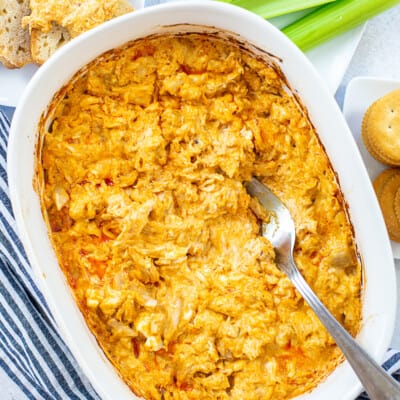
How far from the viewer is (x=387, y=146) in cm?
240

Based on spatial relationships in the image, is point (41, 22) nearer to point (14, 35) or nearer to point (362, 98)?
point (14, 35)

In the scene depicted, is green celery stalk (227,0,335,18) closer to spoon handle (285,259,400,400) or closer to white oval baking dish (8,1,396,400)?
white oval baking dish (8,1,396,400)

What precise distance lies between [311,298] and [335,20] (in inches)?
37.7

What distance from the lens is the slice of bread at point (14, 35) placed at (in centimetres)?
251

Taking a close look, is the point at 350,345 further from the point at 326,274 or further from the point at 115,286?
the point at 115,286

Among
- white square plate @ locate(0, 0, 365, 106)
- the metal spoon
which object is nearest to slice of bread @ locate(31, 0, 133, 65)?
white square plate @ locate(0, 0, 365, 106)

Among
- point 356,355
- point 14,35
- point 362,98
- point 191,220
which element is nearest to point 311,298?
point 356,355

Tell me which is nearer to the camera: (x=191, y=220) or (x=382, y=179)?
(x=191, y=220)

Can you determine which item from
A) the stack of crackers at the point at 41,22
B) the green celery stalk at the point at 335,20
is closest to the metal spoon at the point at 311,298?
the green celery stalk at the point at 335,20

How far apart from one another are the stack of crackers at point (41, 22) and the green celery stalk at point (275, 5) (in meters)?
0.41

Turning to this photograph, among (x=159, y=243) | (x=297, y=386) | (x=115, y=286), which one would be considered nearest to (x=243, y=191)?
(x=159, y=243)

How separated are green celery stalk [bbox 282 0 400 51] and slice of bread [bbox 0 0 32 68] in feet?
3.07

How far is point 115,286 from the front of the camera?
221 centimetres

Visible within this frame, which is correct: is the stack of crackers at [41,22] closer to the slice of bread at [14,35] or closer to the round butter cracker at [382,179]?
the slice of bread at [14,35]
